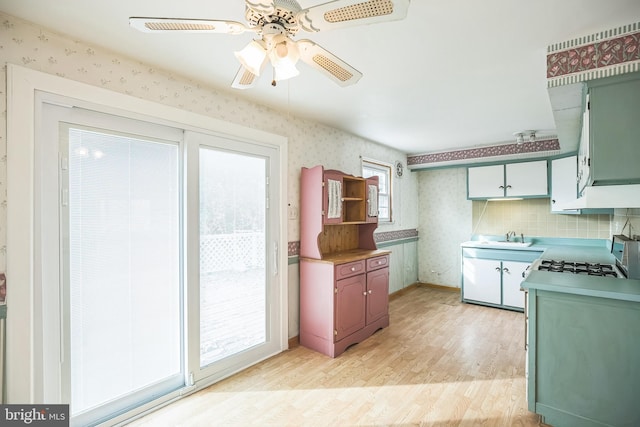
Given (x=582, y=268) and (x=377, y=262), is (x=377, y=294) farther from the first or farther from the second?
(x=582, y=268)

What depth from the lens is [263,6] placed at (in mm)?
1096

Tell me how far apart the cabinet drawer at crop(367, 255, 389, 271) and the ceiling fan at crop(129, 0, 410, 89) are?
245 centimetres

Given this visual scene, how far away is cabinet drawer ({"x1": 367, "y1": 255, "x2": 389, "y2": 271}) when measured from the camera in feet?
11.5

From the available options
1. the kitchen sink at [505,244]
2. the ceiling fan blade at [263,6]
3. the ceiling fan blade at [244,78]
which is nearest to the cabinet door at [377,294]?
the kitchen sink at [505,244]

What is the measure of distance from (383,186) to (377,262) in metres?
1.62

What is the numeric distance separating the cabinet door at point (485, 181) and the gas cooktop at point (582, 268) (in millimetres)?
2057

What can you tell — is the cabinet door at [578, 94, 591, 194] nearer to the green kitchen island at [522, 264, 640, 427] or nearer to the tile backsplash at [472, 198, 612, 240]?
Result: the green kitchen island at [522, 264, 640, 427]

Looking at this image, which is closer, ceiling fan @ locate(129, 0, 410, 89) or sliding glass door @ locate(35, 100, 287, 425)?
ceiling fan @ locate(129, 0, 410, 89)

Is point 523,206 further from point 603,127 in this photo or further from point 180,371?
point 180,371

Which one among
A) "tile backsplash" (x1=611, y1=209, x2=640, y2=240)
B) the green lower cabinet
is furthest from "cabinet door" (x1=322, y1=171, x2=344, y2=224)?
"tile backsplash" (x1=611, y1=209, x2=640, y2=240)

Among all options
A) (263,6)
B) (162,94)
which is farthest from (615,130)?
(162,94)

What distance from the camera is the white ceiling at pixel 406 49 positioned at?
158 cm

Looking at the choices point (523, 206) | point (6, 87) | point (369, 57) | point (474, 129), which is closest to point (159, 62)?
point (6, 87)

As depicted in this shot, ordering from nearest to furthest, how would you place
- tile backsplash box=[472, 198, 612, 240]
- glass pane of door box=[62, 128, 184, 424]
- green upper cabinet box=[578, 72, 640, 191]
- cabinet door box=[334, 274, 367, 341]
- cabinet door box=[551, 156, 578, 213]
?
green upper cabinet box=[578, 72, 640, 191] → glass pane of door box=[62, 128, 184, 424] → cabinet door box=[334, 274, 367, 341] → cabinet door box=[551, 156, 578, 213] → tile backsplash box=[472, 198, 612, 240]
